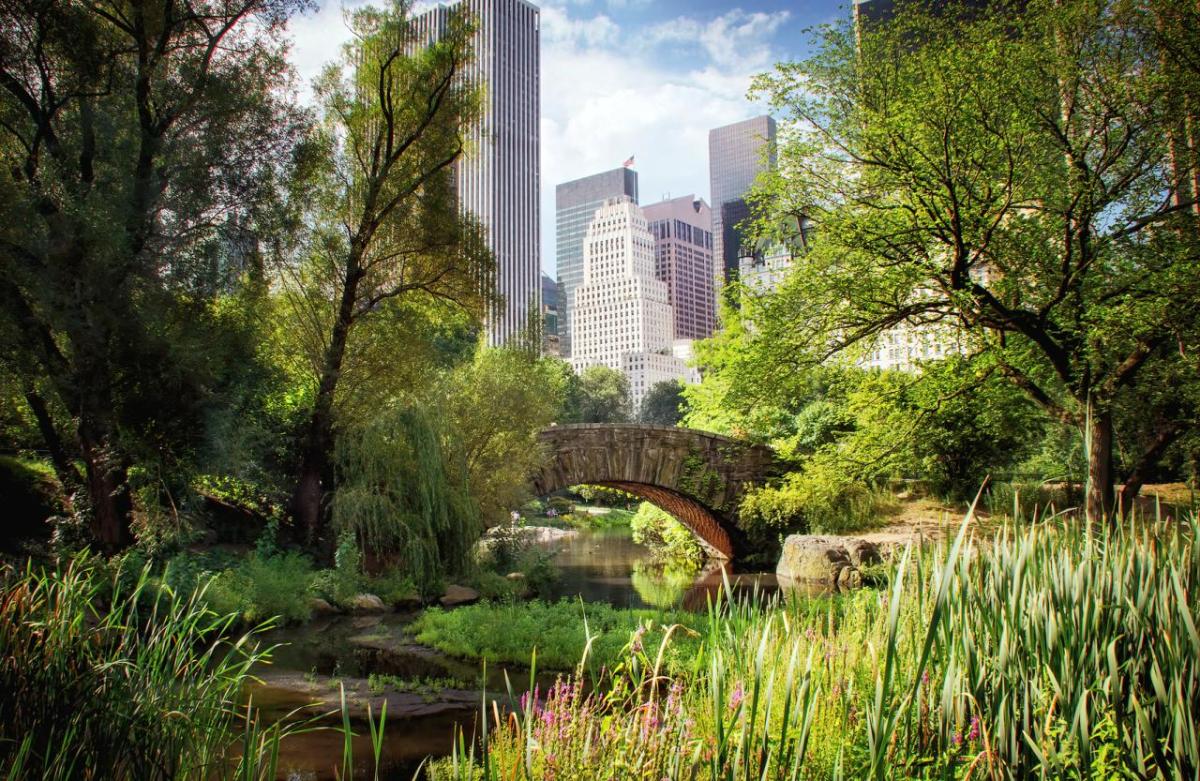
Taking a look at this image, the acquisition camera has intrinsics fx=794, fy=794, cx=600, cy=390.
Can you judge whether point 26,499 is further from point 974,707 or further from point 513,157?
point 513,157

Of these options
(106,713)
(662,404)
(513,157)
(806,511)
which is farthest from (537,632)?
(513,157)

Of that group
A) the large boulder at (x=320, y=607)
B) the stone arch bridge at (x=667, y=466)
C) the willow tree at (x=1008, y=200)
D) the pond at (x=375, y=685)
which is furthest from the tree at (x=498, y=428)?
the willow tree at (x=1008, y=200)

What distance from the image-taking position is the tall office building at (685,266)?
146m

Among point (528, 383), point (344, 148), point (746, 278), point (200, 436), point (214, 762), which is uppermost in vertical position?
point (344, 148)

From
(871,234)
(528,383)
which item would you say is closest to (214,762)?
(871,234)

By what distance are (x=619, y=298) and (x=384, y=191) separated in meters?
105

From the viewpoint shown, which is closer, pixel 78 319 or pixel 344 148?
pixel 78 319

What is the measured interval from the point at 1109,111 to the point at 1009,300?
1.98 meters

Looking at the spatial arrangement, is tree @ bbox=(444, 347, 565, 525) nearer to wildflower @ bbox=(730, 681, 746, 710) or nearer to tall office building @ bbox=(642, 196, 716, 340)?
wildflower @ bbox=(730, 681, 746, 710)

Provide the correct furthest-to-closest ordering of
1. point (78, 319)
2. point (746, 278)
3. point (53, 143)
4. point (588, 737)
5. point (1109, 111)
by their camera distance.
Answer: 1. point (746, 278)
2. point (53, 143)
3. point (78, 319)
4. point (1109, 111)
5. point (588, 737)

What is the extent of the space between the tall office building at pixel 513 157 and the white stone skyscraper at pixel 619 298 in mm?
17925

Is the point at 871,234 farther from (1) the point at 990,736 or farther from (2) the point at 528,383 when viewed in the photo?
(2) the point at 528,383

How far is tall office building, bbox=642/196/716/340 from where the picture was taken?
145625mm

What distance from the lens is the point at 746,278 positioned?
1035cm
